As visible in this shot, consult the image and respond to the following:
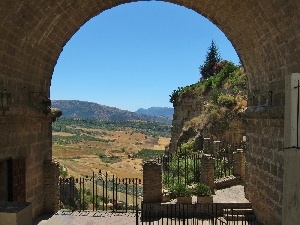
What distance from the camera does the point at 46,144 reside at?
13.4m

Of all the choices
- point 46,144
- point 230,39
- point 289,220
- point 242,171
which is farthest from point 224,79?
point 289,220

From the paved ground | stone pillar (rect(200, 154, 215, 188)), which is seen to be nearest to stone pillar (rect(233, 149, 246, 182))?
stone pillar (rect(200, 154, 215, 188))

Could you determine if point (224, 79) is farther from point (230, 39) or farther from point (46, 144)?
point (46, 144)

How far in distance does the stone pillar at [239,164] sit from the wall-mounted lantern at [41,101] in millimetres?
9080

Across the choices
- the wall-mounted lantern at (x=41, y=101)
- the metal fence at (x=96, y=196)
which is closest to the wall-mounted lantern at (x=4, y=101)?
the wall-mounted lantern at (x=41, y=101)

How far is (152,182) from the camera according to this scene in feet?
44.7

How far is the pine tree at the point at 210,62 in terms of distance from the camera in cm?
4692

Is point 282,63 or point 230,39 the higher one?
point 230,39

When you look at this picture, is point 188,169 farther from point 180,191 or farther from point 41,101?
point 41,101

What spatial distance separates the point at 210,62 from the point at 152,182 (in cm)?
3684

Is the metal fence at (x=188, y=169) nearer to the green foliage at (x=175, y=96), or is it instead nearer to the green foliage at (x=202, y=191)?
the green foliage at (x=202, y=191)

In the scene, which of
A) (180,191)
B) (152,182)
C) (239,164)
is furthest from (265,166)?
(239,164)

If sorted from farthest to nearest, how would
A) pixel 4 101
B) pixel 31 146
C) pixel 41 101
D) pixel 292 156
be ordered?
1. pixel 41 101
2. pixel 31 146
3. pixel 4 101
4. pixel 292 156

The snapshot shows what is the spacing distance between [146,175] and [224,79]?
57.9 feet
